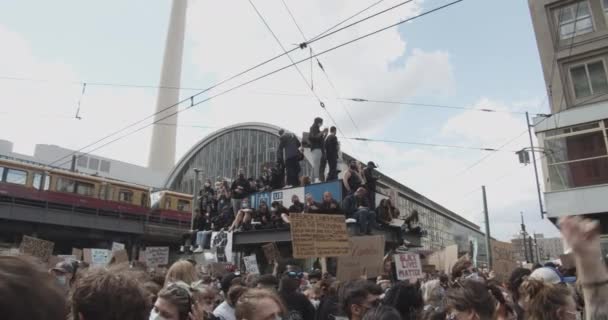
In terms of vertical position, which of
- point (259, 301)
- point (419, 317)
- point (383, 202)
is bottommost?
point (419, 317)

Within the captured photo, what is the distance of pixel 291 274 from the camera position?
5.19m

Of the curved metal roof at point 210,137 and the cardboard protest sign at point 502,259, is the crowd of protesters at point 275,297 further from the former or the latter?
the curved metal roof at point 210,137

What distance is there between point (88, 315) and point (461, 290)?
→ 2507 mm

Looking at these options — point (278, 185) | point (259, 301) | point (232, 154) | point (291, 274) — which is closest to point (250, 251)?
point (278, 185)

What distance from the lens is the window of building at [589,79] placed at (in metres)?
17.6

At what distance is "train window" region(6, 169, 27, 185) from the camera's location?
23.0 m

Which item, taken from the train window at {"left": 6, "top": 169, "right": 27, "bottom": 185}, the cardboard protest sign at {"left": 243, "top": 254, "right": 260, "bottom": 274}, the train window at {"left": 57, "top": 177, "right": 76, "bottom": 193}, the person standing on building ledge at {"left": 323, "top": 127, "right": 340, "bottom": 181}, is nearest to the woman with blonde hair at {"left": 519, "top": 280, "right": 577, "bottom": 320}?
the cardboard protest sign at {"left": 243, "top": 254, "right": 260, "bottom": 274}

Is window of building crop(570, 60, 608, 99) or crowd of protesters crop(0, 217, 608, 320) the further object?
window of building crop(570, 60, 608, 99)

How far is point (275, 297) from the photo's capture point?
9.60 ft

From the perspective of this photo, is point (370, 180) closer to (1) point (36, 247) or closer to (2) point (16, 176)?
(1) point (36, 247)

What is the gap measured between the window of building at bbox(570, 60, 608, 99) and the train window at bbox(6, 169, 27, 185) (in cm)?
2909

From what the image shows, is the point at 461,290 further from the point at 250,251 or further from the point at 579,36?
the point at 579,36

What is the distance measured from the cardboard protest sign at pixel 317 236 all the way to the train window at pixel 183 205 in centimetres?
2686

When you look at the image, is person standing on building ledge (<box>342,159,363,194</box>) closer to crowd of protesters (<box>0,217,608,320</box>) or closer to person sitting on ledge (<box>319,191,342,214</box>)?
person sitting on ledge (<box>319,191,342,214</box>)
